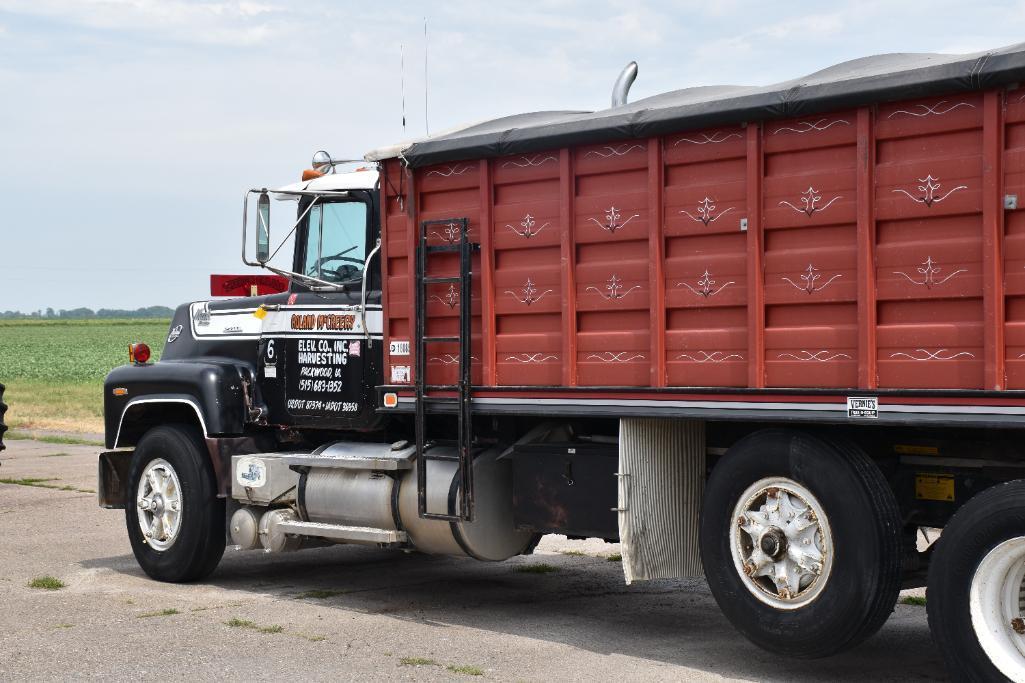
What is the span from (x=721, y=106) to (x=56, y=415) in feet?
83.8

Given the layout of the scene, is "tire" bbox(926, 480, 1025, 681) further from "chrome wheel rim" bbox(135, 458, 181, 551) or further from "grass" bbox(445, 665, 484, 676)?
"chrome wheel rim" bbox(135, 458, 181, 551)

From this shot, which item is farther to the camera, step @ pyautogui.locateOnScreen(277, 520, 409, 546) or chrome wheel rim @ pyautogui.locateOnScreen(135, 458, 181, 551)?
chrome wheel rim @ pyautogui.locateOnScreen(135, 458, 181, 551)

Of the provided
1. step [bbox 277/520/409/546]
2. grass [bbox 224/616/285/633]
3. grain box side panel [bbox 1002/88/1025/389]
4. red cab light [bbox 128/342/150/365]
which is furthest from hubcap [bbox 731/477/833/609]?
red cab light [bbox 128/342/150/365]

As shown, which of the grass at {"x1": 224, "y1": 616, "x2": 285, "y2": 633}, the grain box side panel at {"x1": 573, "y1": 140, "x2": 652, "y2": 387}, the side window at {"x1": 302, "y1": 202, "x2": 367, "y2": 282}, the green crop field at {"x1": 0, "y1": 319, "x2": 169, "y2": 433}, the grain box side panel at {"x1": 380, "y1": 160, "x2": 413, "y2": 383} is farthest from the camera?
the green crop field at {"x1": 0, "y1": 319, "x2": 169, "y2": 433}

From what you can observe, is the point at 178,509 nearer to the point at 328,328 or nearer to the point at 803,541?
the point at 328,328

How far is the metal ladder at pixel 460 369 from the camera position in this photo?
844 centimetres

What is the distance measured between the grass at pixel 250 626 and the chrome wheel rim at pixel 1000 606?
3962mm

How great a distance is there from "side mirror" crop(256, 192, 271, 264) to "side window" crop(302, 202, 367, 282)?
45 centimetres

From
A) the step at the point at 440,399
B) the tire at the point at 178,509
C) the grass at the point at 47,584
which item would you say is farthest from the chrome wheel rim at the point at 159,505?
the step at the point at 440,399

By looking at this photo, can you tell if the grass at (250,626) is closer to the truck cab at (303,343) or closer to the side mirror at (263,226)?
the truck cab at (303,343)

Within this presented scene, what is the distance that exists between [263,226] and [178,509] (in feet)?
7.25

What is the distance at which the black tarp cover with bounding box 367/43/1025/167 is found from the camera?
6266 millimetres

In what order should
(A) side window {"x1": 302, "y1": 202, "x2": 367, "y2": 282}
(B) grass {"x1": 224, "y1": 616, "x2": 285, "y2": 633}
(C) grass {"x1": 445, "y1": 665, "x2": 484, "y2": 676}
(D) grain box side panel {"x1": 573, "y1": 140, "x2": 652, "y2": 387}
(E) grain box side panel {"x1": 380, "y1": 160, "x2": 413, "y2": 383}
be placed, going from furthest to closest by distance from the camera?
1. (A) side window {"x1": 302, "y1": 202, "x2": 367, "y2": 282}
2. (E) grain box side panel {"x1": 380, "y1": 160, "x2": 413, "y2": 383}
3. (B) grass {"x1": 224, "y1": 616, "x2": 285, "y2": 633}
4. (D) grain box side panel {"x1": 573, "y1": 140, "x2": 652, "y2": 387}
5. (C) grass {"x1": 445, "y1": 665, "x2": 484, "y2": 676}

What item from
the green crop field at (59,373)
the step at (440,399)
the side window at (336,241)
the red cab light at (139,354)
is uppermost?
the side window at (336,241)
